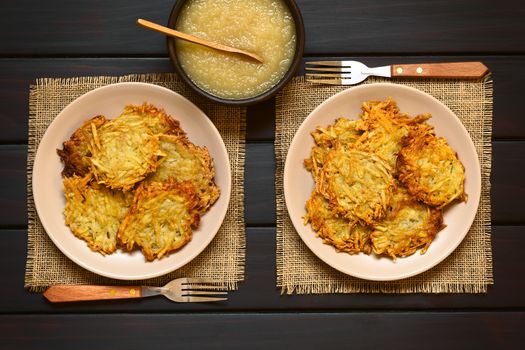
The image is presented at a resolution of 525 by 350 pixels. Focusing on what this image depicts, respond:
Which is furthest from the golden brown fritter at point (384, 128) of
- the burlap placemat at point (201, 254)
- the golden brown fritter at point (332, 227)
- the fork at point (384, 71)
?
the burlap placemat at point (201, 254)

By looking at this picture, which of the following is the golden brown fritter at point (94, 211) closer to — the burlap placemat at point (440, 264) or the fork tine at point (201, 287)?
the fork tine at point (201, 287)

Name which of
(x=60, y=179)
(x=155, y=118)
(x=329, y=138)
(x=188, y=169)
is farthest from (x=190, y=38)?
(x=60, y=179)

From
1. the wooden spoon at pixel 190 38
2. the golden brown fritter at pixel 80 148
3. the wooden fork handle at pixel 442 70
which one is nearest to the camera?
the wooden spoon at pixel 190 38

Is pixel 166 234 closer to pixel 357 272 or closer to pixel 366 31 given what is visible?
pixel 357 272

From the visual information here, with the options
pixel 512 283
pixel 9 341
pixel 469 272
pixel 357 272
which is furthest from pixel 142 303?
pixel 512 283

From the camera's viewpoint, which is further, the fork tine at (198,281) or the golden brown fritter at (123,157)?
the fork tine at (198,281)

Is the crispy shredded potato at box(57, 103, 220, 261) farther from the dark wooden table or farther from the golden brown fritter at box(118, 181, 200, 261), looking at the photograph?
the dark wooden table
